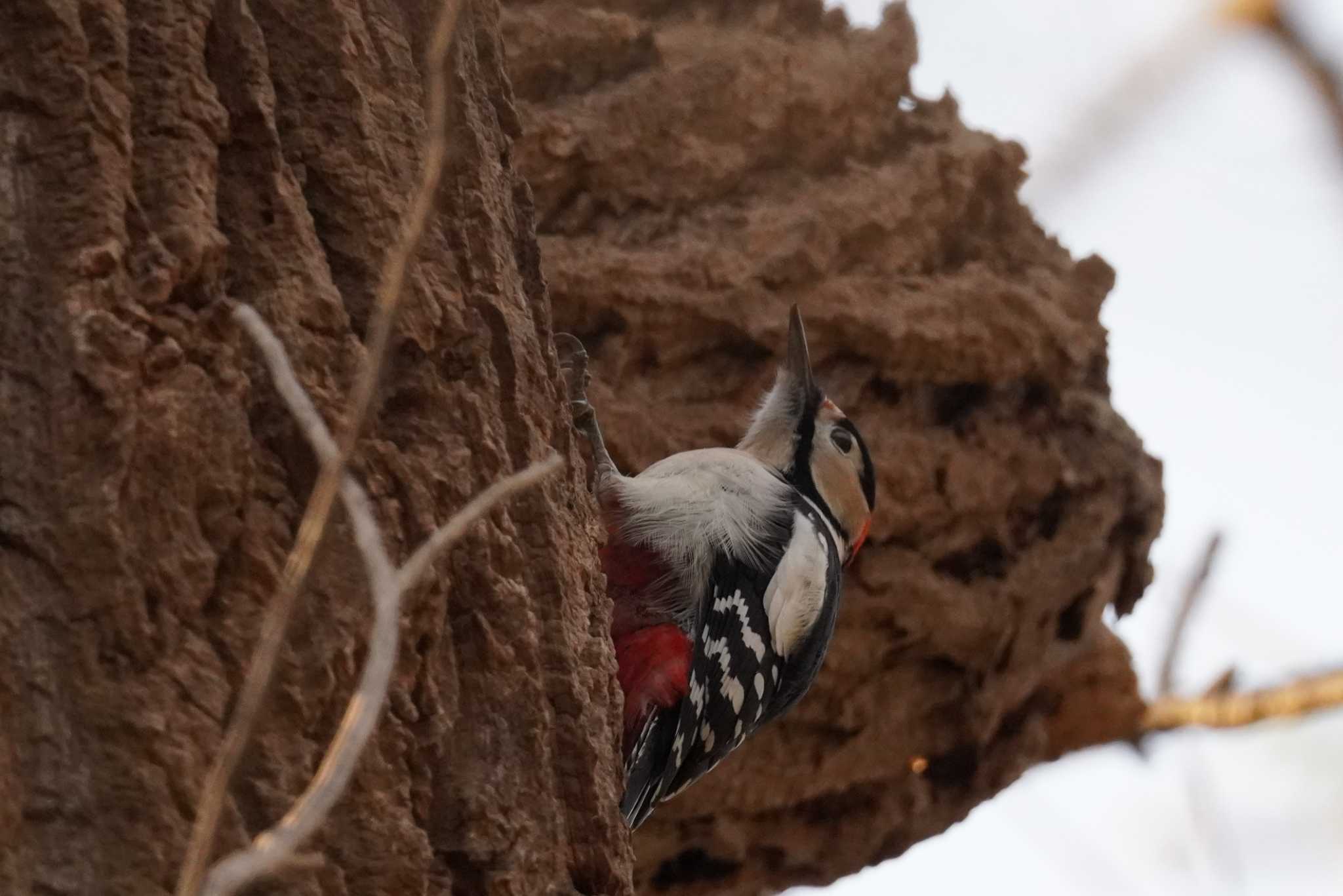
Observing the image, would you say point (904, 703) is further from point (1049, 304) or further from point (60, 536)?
point (60, 536)

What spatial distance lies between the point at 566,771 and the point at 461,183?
840 millimetres

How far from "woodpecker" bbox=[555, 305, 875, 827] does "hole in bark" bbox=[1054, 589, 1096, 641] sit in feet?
3.02

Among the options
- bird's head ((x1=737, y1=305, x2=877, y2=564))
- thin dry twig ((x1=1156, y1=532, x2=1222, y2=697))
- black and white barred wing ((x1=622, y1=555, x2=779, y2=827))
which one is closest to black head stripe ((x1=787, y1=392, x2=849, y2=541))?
bird's head ((x1=737, y1=305, x2=877, y2=564))

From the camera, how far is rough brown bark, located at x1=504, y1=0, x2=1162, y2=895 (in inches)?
161

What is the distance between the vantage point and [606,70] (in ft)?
13.9

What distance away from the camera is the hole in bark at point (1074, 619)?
4535 mm

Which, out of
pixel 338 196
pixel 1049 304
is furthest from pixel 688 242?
pixel 338 196

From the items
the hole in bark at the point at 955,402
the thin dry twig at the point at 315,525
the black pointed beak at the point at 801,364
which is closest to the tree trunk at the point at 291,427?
the black pointed beak at the point at 801,364

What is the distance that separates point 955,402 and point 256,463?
116 inches

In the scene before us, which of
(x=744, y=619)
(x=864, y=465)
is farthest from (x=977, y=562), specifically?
(x=744, y=619)

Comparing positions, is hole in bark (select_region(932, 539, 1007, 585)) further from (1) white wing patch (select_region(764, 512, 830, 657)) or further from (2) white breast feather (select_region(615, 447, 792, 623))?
(2) white breast feather (select_region(615, 447, 792, 623))

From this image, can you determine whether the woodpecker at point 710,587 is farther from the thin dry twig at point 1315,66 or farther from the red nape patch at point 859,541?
the thin dry twig at point 1315,66

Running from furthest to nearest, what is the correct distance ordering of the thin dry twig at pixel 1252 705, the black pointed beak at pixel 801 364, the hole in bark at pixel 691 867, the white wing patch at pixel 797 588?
the hole in bark at pixel 691 867 → the black pointed beak at pixel 801 364 → the white wing patch at pixel 797 588 → the thin dry twig at pixel 1252 705

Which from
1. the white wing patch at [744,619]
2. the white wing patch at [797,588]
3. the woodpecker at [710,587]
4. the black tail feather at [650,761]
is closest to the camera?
the black tail feather at [650,761]
